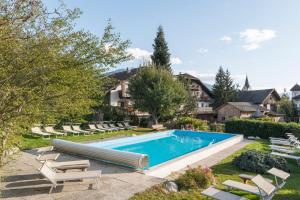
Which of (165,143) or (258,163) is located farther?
(165,143)

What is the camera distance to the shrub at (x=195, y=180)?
767cm

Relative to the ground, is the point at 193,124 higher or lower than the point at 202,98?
lower

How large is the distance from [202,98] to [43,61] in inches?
1835

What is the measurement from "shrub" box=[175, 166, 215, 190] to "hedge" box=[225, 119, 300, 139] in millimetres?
15162

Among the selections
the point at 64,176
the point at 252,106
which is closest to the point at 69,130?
Answer: the point at 64,176

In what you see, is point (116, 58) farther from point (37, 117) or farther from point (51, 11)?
point (37, 117)

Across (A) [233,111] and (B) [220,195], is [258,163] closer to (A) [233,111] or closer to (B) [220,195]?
(B) [220,195]

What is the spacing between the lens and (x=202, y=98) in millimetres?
48812

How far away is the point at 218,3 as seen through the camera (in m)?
15.3

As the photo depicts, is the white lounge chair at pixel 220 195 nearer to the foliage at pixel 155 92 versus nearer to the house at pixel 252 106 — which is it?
the foliage at pixel 155 92

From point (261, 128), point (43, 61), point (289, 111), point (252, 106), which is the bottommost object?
point (261, 128)

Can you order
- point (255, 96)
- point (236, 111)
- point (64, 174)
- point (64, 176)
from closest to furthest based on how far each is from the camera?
point (64, 176) → point (64, 174) → point (236, 111) → point (255, 96)

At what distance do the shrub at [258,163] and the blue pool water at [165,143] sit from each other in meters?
4.70

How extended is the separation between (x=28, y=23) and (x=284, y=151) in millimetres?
13162
